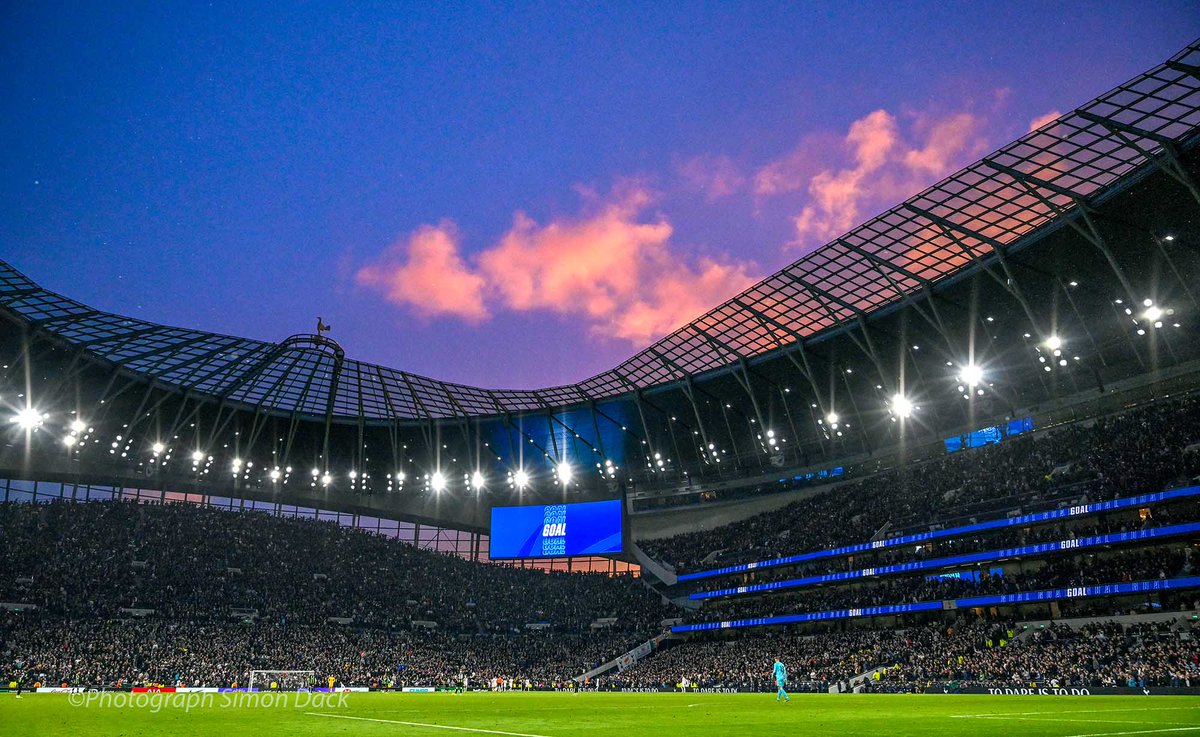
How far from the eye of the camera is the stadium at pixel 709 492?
127ft

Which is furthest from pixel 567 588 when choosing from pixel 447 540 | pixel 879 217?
pixel 879 217

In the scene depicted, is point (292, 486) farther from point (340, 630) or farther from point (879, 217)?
point (879, 217)

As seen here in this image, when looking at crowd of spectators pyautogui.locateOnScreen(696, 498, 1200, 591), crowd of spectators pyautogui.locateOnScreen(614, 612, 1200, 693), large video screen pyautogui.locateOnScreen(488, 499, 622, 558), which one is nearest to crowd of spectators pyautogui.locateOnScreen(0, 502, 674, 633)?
large video screen pyautogui.locateOnScreen(488, 499, 622, 558)

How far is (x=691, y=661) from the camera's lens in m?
57.1

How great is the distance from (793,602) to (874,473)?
13911mm

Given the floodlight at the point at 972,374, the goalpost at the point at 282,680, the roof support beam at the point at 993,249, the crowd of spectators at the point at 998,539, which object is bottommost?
the goalpost at the point at 282,680

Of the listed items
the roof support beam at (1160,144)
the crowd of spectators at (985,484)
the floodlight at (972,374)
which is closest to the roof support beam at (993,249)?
the floodlight at (972,374)

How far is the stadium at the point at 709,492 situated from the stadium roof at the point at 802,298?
0.86ft

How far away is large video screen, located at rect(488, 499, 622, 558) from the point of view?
244 feet

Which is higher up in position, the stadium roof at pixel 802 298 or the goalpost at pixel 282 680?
the stadium roof at pixel 802 298

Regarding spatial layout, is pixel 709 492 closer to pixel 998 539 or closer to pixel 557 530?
pixel 557 530

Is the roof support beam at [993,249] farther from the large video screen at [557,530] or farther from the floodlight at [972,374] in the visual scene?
the large video screen at [557,530]

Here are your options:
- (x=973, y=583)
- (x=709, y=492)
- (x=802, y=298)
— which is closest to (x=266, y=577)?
(x=709, y=492)

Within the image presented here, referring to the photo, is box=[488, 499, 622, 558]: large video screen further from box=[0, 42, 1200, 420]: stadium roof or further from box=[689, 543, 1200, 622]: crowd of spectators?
box=[689, 543, 1200, 622]: crowd of spectators
